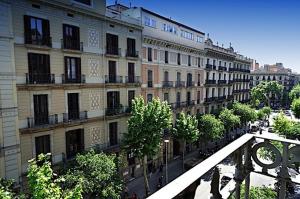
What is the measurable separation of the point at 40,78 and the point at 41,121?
3.13 metres

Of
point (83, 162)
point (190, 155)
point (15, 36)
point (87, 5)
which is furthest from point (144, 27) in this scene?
point (190, 155)

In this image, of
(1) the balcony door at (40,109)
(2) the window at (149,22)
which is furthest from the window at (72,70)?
(2) the window at (149,22)

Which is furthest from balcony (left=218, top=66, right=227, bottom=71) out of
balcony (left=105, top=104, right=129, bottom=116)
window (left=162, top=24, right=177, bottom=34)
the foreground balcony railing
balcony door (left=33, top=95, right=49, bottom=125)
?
the foreground balcony railing

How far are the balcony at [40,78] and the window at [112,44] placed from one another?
611 centimetres

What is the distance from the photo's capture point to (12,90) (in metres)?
15.9

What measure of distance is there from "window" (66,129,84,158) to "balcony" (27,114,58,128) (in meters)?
1.85

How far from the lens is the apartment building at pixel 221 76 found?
3994cm

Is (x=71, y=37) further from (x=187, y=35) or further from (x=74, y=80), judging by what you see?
(x=187, y=35)

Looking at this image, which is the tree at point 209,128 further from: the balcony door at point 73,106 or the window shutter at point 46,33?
the window shutter at point 46,33

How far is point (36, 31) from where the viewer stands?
670 inches

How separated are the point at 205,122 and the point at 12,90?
22434 mm

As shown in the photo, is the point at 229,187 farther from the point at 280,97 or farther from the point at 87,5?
the point at 280,97

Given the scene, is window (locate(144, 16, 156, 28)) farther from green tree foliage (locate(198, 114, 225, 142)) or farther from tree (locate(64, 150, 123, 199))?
tree (locate(64, 150, 123, 199))

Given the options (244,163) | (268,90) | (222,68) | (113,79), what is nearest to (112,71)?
(113,79)
